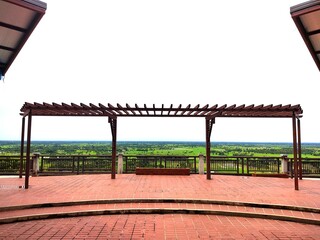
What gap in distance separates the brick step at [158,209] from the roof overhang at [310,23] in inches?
141

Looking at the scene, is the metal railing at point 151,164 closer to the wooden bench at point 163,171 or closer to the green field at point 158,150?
the wooden bench at point 163,171

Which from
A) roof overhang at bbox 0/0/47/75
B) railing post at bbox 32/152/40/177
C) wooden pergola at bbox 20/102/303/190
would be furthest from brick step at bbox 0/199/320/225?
railing post at bbox 32/152/40/177

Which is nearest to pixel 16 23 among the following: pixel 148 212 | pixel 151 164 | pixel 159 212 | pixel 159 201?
pixel 148 212

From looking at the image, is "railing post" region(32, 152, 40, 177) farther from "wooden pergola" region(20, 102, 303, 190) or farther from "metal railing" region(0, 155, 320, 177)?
"wooden pergola" region(20, 102, 303, 190)

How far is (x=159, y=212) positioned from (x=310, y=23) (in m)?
5.27

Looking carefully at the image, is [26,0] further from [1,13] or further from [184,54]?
[184,54]

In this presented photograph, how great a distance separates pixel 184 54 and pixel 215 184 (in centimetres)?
1598

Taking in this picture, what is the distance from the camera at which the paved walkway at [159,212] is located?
4.89 metres

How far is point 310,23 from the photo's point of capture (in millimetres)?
4016

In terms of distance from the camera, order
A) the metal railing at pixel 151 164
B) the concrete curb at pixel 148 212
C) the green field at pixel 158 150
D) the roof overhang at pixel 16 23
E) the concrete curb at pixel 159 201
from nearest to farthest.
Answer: the roof overhang at pixel 16 23 < the concrete curb at pixel 148 212 < the concrete curb at pixel 159 201 < the metal railing at pixel 151 164 < the green field at pixel 158 150

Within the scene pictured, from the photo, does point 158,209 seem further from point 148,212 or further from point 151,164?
point 151,164

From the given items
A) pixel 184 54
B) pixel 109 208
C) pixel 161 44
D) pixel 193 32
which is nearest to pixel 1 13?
pixel 109 208

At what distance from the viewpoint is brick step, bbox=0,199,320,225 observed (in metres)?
5.73

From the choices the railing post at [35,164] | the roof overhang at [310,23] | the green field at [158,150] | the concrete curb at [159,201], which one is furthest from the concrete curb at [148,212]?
the green field at [158,150]
